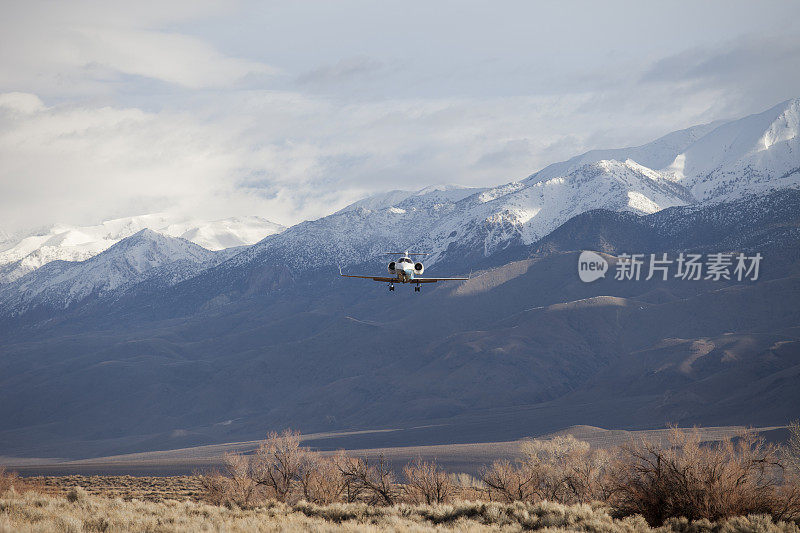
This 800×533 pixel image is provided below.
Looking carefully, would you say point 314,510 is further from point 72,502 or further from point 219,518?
point 72,502

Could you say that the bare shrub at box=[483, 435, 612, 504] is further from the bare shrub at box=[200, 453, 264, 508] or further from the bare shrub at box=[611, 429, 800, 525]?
the bare shrub at box=[200, 453, 264, 508]

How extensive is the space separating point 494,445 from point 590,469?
110 m

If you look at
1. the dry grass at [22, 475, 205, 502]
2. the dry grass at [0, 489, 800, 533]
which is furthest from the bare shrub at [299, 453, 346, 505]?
the dry grass at [22, 475, 205, 502]

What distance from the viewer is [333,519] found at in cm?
4372

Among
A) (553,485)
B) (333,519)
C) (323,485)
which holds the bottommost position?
(553,485)

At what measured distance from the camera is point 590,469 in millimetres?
71750

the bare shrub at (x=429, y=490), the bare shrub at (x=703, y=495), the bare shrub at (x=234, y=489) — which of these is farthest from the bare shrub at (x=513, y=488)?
the bare shrub at (x=703, y=495)

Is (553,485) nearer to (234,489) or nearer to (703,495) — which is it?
(234,489)

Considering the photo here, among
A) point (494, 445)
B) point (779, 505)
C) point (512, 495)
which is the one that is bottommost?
point (494, 445)

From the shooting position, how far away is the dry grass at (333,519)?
35656mm

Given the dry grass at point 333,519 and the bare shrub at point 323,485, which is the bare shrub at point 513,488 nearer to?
the bare shrub at point 323,485

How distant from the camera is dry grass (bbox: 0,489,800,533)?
35656 millimetres

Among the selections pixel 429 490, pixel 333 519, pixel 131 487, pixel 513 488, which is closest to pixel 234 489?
pixel 429 490

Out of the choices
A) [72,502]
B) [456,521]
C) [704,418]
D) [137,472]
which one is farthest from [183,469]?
[456,521]
